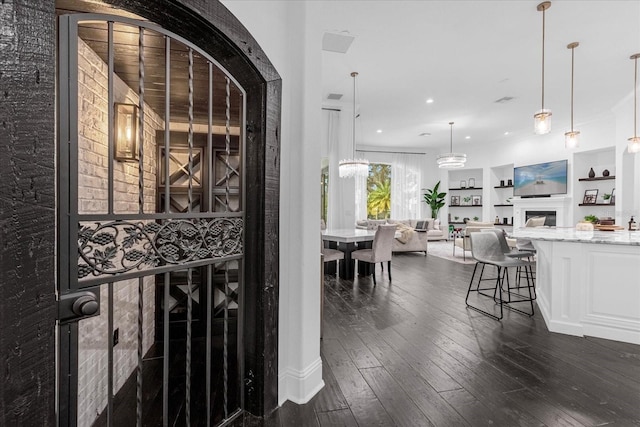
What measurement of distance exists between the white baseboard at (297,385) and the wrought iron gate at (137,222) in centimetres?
26

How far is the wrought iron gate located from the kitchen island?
302cm

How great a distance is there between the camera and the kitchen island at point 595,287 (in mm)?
2830

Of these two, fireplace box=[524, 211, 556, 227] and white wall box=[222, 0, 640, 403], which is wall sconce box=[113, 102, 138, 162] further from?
fireplace box=[524, 211, 556, 227]

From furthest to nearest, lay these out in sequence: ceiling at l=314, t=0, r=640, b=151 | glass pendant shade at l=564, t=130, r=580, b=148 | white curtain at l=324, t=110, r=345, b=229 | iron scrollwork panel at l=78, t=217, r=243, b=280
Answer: white curtain at l=324, t=110, r=345, b=229 → glass pendant shade at l=564, t=130, r=580, b=148 → ceiling at l=314, t=0, r=640, b=151 → iron scrollwork panel at l=78, t=217, r=243, b=280

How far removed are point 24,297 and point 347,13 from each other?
3791 mm

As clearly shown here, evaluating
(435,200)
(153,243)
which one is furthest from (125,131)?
(435,200)

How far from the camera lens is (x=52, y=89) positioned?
2.80ft

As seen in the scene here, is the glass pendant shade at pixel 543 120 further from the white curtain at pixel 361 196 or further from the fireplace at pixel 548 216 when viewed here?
the white curtain at pixel 361 196

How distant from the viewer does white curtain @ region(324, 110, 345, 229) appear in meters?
6.88

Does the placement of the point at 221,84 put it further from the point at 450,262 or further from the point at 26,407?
the point at 450,262

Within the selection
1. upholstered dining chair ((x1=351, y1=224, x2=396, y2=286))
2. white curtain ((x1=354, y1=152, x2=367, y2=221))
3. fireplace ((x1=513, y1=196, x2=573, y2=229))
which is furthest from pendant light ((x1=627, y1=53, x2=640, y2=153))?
white curtain ((x1=354, y1=152, x2=367, y2=221))

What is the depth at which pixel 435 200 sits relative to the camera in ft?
35.9

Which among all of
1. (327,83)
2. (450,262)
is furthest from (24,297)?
(450,262)

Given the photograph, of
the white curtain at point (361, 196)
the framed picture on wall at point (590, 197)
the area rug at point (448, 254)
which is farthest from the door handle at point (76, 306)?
the framed picture on wall at point (590, 197)
